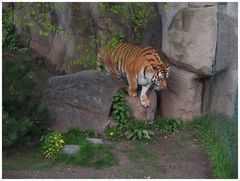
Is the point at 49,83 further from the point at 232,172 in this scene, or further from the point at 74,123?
the point at 232,172

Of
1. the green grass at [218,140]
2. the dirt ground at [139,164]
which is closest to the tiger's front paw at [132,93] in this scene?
the dirt ground at [139,164]

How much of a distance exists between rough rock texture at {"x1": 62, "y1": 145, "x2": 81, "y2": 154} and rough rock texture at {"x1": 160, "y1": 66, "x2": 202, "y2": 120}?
6.84ft

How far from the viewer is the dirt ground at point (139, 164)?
611cm

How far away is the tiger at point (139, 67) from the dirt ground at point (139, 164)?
816 millimetres

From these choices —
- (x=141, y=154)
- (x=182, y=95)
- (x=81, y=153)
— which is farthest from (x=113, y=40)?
(x=182, y=95)

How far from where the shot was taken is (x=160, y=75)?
754 cm

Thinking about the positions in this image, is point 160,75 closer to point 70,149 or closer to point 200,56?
point 200,56

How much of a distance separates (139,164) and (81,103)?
149 centimetres

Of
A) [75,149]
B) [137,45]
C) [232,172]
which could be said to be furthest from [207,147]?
[137,45]

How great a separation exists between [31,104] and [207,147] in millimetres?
2445

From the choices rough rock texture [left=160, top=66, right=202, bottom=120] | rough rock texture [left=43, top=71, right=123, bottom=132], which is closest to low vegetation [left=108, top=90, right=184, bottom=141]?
rough rock texture [left=43, top=71, right=123, bottom=132]

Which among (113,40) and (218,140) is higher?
(113,40)

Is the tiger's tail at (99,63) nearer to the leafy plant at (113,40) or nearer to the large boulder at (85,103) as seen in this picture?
the large boulder at (85,103)

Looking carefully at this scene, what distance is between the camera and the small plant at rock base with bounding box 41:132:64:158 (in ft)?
21.5
